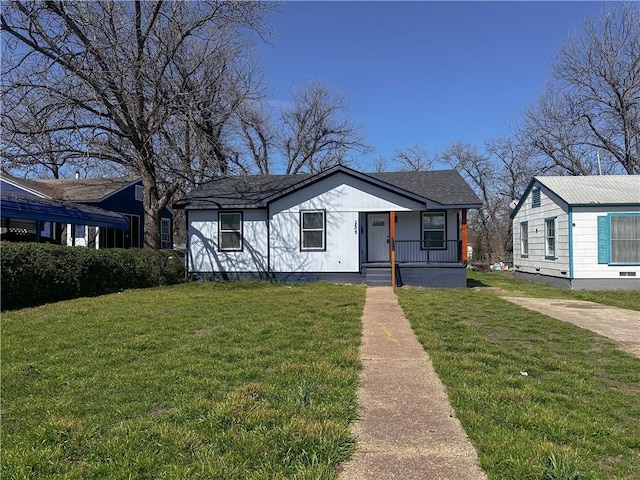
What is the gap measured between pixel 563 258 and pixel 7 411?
49.9ft

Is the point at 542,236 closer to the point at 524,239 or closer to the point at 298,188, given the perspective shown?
the point at 524,239

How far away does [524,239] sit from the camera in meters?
18.2

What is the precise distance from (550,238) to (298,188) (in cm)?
933

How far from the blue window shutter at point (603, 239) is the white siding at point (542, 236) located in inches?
36.3

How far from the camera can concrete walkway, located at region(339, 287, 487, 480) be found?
9.09 ft

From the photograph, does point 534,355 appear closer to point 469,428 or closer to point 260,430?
point 469,428

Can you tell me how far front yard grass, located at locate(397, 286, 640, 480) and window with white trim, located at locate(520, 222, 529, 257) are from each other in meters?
11.3

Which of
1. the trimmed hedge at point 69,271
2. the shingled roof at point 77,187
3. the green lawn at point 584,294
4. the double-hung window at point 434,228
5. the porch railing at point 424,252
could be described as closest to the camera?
the trimmed hedge at point 69,271

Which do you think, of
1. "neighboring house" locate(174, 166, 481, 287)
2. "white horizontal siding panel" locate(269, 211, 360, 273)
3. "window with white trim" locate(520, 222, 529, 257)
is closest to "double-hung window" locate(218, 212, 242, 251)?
"neighboring house" locate(174, 166, 481, 287)

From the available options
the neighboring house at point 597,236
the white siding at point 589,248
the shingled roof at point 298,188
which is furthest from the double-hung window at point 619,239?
the shingled roof at point 298,188

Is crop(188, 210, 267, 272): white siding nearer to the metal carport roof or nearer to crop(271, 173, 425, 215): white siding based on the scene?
crop(271, 173, 425, 215): white siding

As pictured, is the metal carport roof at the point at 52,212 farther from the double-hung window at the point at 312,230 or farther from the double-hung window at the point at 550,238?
the double-hung window at the point at 550,238

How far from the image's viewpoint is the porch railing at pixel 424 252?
52.9 feet

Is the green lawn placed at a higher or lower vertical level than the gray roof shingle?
lower
